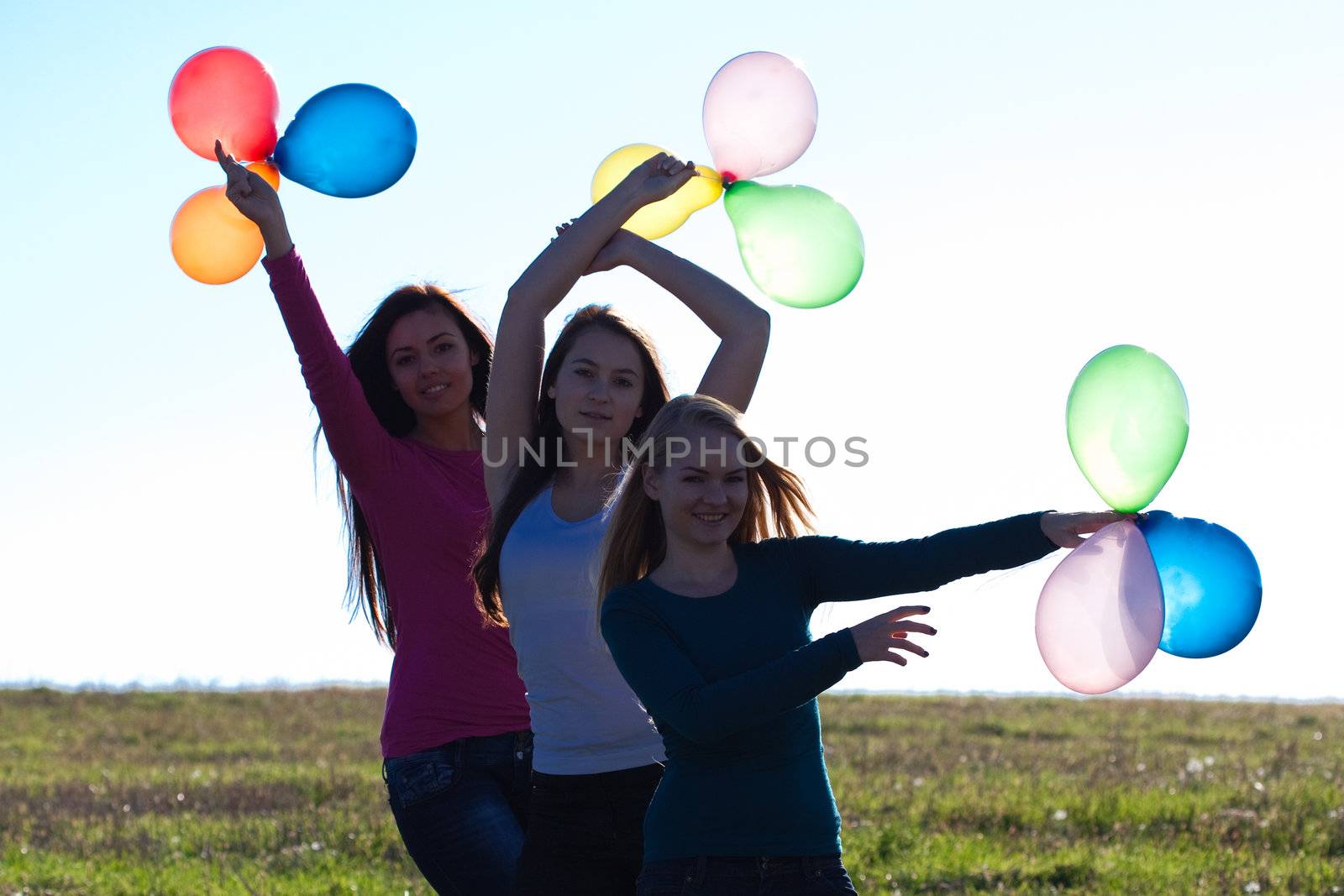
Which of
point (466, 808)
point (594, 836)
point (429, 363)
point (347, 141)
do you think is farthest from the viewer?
point (347, 141)

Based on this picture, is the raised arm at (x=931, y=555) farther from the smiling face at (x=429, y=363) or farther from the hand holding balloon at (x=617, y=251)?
the smiling face at (x=429, y=363)

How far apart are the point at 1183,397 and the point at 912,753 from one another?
789 cm

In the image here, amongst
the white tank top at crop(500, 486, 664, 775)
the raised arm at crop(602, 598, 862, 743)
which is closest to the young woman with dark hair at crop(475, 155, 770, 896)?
the white tank top at crop(500, 486, 664, 775)

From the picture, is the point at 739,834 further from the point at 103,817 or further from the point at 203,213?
the point at 103,817

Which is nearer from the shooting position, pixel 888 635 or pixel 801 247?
pixel 888 635

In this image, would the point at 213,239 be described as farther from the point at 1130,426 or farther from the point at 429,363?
the point at 1130,426

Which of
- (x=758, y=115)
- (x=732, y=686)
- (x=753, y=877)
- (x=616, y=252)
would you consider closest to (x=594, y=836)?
(x=753, y=877)

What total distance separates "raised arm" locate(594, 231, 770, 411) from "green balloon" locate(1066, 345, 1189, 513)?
0.76 metres

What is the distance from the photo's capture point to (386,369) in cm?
409

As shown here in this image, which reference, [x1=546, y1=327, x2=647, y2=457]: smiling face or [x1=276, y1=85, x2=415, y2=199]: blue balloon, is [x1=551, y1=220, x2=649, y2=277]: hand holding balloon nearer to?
[x1=546, y1=327, x2=647, y2=457]: smiling face

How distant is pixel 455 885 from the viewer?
355 centimetres

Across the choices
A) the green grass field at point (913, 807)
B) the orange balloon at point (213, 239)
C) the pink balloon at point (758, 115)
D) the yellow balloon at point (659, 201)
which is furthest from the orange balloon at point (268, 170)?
the green grass field at point (913, 807)

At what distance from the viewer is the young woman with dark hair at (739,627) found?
2674mm

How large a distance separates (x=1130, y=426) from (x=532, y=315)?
1403 mm
